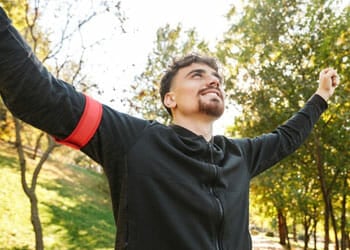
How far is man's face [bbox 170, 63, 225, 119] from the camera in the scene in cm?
219

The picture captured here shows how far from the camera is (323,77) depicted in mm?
3053

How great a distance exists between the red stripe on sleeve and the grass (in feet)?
34.8

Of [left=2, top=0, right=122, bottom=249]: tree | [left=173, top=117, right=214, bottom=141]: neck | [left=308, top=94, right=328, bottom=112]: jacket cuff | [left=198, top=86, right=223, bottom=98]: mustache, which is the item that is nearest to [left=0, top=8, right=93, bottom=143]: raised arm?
[left=173, top=117, right=214, bottom=141]: neck

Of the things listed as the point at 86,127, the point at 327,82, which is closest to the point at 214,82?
the point at 86,127

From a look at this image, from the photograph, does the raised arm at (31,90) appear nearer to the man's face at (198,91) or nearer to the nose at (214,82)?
the man's face at (198,91)

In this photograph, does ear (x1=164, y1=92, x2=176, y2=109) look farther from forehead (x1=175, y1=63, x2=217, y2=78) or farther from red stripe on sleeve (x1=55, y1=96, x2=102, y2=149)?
red stripe on sleeve (x1=55, y1=96, x2=102, y2=149)

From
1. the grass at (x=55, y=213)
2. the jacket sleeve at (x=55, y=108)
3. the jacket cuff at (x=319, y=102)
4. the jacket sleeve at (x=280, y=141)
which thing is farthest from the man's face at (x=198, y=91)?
the grass at (x=55, y=213)

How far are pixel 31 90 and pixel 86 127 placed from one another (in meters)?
0.30

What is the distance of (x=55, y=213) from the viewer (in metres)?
14.7

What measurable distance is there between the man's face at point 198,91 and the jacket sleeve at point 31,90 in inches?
35.1

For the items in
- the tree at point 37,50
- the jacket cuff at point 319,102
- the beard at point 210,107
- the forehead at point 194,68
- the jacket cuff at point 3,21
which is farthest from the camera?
the tree at point 37,50

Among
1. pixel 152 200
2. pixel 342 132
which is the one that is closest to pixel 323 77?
pixel 152 200

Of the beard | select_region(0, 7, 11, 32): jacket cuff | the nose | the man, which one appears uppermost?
the nose

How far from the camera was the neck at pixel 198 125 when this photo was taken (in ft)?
7.18
